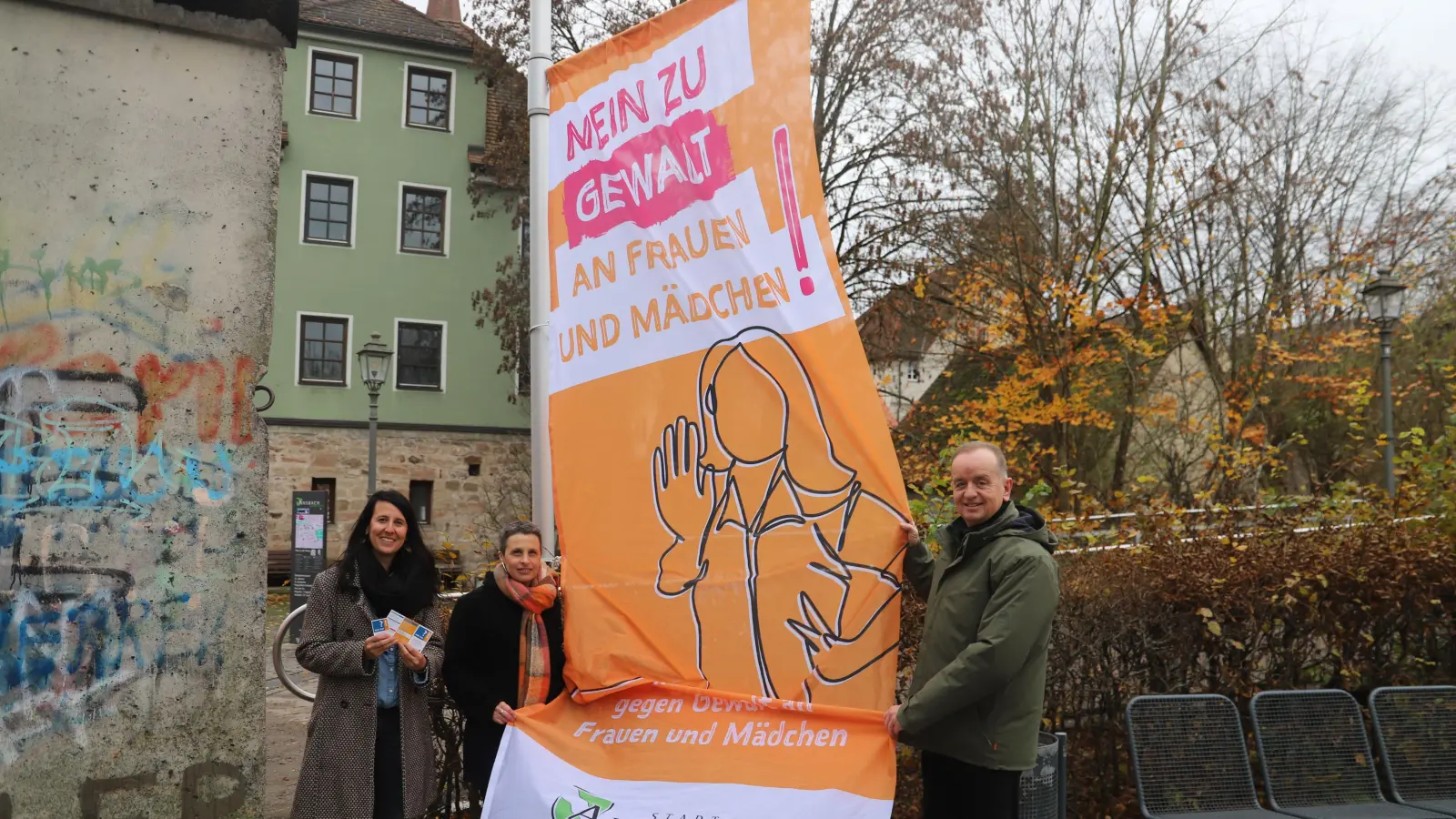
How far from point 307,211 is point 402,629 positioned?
24.3 meters

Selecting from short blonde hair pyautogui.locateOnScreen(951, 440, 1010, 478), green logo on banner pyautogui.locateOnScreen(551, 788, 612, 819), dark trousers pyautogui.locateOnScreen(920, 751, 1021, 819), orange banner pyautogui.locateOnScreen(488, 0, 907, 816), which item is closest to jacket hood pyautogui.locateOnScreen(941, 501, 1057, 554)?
short blonde hair pyautogui.locateOnScreen(951, 440, 1010, 478)

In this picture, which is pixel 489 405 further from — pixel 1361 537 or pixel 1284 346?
pixel 1361 537

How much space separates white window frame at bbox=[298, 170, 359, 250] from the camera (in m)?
25.8

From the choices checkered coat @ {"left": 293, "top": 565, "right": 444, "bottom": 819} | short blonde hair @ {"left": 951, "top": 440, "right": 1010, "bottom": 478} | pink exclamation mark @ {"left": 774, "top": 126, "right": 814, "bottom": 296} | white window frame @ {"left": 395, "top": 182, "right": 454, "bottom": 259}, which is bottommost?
checkered coat @ {"left": 293, "top": 565, "right": 444, "bottom": 819}

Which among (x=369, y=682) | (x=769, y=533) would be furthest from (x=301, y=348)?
(x=769, y=533)

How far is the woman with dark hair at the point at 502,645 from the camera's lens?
4.02 metres

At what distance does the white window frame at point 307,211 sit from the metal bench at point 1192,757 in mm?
24500

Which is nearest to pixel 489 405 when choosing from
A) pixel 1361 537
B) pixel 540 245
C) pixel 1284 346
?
pixel 1284 346

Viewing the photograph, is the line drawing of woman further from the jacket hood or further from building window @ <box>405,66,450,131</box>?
building window @ <box>405,66,450,131</box>

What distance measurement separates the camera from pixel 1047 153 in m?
16.6

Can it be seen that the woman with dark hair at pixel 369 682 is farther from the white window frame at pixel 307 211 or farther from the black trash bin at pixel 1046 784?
the white window frame at pixel 307 211

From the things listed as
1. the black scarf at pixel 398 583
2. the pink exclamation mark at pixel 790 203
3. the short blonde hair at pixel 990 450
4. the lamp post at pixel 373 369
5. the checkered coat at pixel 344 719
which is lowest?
the checkered coat at pixel 344 719

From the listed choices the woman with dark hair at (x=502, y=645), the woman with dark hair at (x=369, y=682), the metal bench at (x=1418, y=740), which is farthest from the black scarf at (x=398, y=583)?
the metal bench at (x=1418, y=740)

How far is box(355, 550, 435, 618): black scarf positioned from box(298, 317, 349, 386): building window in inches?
895
